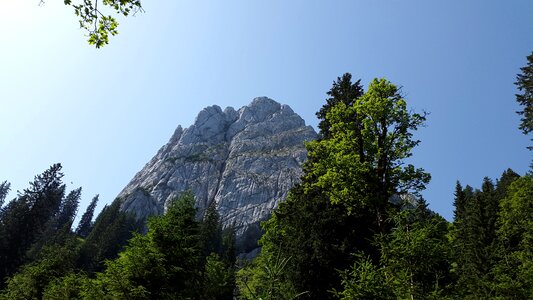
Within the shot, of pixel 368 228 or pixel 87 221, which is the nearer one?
pixel 368 228

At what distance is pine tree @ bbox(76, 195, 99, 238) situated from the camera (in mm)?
117500

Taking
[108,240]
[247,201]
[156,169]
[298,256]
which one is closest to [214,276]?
[298,256]

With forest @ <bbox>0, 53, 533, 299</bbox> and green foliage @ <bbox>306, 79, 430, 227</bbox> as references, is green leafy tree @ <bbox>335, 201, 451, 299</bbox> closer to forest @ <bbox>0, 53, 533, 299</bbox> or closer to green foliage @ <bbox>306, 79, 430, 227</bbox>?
forest @ <bbox>0, 53, 533, 299</bbox>

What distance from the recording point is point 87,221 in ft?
401

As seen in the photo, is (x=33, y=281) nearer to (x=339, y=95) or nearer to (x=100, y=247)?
(x=339, y=95)

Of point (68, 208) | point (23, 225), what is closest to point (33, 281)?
point (23, 225)

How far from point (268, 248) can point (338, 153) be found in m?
13.7

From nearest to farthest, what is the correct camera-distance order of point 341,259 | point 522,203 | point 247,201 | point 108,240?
1. point 341,259
2. point 522,203
3. point 108,240
4. point 247,201

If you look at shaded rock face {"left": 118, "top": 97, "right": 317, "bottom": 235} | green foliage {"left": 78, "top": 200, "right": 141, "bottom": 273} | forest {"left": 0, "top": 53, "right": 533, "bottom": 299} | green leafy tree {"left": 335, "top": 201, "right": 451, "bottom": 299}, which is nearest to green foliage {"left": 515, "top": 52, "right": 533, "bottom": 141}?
forest {"left": 0, "top": 53, "right": 533, "bottom": 299}

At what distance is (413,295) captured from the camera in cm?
1145

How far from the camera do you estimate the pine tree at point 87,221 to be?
118 meters

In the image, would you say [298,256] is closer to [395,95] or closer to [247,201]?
[395,95]

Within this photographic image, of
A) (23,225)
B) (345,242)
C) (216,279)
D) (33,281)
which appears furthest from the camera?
(23,225)

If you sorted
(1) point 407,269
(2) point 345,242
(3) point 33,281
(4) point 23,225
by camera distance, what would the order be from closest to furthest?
(1) point 407,269 < (2) point 345,242 < (3) point 33,281 < (4) point 23,225
